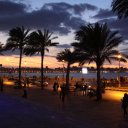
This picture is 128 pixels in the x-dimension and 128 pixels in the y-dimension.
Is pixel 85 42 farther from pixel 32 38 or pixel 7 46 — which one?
pixel 7 46

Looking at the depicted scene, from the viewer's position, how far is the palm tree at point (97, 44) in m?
40.5

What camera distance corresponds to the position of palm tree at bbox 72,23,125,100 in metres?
40.5

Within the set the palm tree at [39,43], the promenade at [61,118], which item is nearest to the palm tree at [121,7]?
the promenade at [61,118]

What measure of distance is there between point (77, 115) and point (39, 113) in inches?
136

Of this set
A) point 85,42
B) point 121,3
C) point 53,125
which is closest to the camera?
point 53,125

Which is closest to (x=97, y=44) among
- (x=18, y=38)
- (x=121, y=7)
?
(x=121, y=7)

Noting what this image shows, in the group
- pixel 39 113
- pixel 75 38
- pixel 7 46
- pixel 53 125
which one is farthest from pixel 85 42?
pixel 7 46

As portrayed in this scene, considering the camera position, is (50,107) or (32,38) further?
(32,38)

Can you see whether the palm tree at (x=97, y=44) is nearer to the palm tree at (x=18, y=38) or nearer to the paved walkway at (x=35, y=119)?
the paved walkway at (x=35, y=119)

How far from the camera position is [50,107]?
32.1 metres

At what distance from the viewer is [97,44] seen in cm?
4078

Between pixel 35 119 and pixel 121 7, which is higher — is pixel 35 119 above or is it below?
below

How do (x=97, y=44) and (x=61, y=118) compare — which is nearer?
(x=61, y=118)

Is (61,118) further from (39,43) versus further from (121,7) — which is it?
(39,43)
